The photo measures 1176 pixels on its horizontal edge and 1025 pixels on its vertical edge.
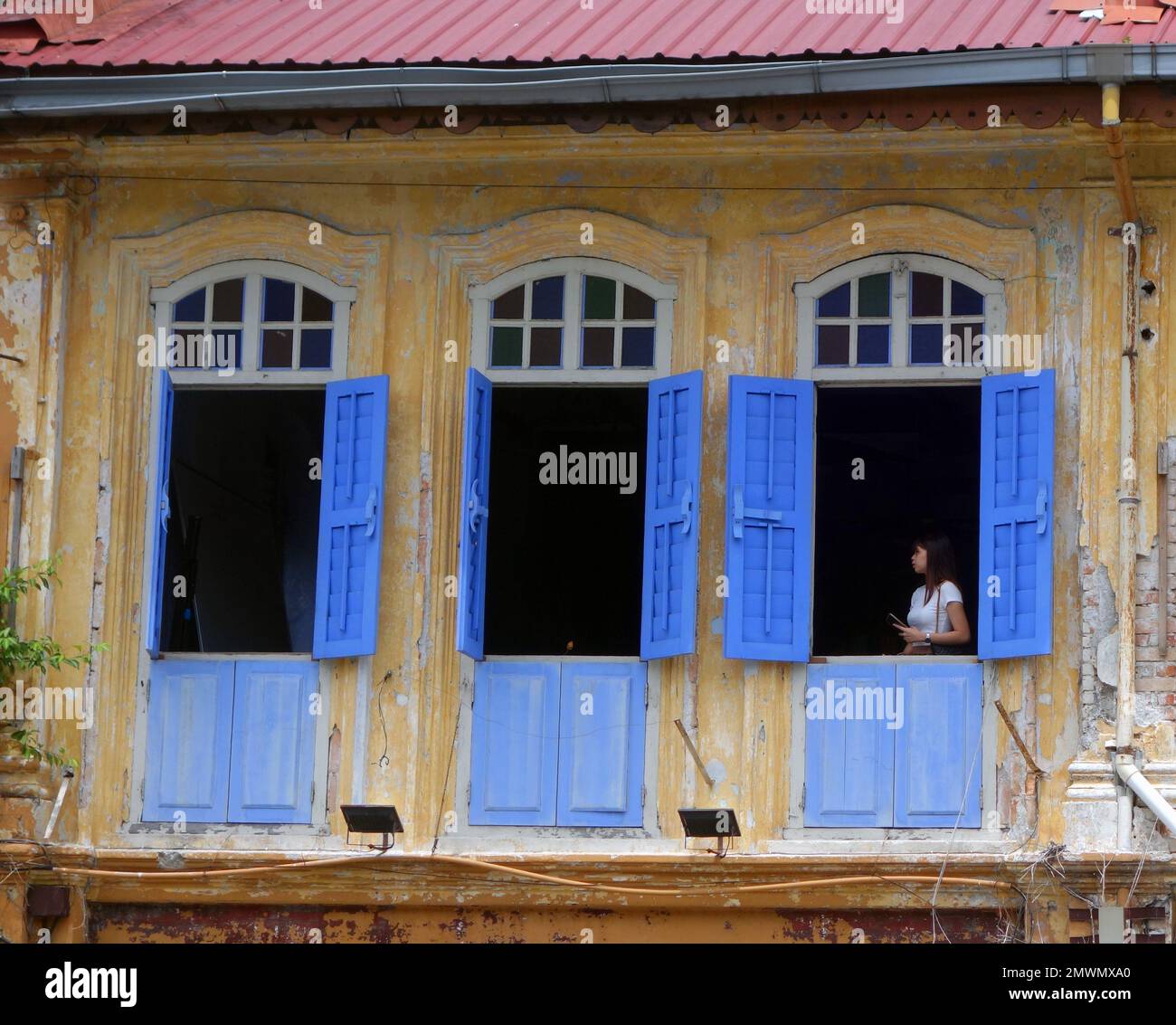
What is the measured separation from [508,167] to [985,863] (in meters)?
4.04

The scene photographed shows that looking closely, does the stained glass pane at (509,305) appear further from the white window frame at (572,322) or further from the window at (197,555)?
the window at (197,555)

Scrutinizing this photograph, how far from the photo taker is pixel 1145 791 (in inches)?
408

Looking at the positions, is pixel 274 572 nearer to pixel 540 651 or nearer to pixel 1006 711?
pixel 540 651

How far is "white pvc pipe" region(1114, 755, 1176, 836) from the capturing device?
402 inches

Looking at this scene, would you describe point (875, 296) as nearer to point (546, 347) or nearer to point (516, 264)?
point (546, 347)

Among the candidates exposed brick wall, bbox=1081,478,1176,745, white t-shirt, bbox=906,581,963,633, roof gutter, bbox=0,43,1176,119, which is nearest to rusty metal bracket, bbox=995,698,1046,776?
exposed brick wall, bbox=1081,478,1176,745

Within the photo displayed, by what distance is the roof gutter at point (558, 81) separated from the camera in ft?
33.2

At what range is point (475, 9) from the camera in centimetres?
1178

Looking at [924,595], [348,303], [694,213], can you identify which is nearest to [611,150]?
[694,213]

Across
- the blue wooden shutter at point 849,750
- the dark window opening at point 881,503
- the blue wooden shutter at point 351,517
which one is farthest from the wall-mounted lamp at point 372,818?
the dark window opening at point 881,503

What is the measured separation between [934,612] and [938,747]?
2.42 feet

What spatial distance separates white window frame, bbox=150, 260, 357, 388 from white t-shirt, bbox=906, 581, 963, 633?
299 centimetres

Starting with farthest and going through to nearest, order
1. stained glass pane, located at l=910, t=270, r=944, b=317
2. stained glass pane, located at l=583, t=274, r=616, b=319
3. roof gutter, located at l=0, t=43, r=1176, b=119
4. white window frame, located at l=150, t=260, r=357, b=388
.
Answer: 1. white window frame, located at l=150, t=260, r=357, b=388
2. stained glass pane, located at l=583, t=274, r=616, b=319
3. stained glass pane, located at l=910, t=270, r=944, b=317
4. roof gutter, located at l=0, t=43, r=1176, b=119

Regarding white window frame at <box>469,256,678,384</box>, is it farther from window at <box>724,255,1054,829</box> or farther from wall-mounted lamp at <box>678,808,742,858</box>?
wall-mounted lamp at <box>678,808,742,858</box>
